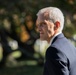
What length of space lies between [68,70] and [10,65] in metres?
11.3

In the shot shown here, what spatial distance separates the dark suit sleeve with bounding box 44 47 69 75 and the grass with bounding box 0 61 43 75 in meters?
8.97

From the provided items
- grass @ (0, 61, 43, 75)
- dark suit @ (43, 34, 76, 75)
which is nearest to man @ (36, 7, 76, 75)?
dark suit @ (43, 34, 76, 75)

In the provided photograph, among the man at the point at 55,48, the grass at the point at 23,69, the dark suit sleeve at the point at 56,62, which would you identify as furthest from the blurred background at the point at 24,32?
the dark suit sleeve at the point at 56,62

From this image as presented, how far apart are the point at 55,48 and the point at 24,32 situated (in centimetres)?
1027

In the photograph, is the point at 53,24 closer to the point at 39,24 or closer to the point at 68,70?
the point at 39,24

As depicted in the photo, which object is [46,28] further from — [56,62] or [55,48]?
[56,62]

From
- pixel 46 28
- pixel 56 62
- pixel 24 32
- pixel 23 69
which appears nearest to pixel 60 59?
pixel 56 62

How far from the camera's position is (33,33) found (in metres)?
12.6

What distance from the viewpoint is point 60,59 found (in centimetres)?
326

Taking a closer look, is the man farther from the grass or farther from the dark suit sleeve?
the grass

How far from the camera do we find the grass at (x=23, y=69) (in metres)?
12.4

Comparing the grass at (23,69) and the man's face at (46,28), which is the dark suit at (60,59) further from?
the grass at (23,69)

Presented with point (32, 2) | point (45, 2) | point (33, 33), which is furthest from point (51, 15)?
point (33, 33)

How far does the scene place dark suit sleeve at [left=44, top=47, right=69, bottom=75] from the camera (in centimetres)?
325
